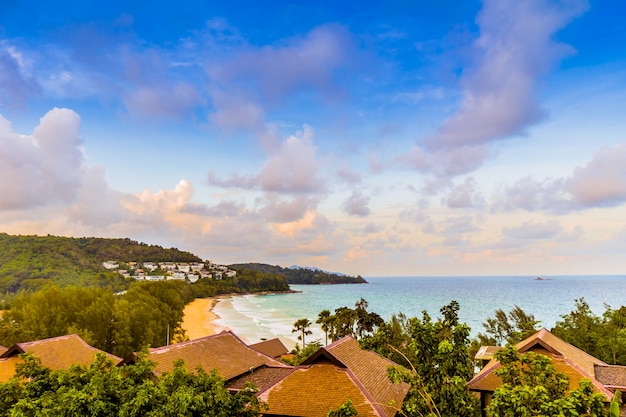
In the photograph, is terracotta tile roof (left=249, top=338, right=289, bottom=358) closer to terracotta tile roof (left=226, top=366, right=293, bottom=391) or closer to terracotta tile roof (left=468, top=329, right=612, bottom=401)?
terracotta tile roof (left=226, top=366, right=293, bottom=391)

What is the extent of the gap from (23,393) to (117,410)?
3545 millimetres

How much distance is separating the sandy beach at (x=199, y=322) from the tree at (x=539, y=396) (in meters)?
55.6

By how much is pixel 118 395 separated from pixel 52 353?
13.9 metres

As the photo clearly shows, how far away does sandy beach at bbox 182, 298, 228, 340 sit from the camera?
2677 inches

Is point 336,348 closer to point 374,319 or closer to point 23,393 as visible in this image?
point 23,393

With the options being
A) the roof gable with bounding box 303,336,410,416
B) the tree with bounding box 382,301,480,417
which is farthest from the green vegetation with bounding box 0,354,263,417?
the tree with bounding box 382,301,480,417

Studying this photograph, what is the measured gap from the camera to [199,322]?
3248 inches

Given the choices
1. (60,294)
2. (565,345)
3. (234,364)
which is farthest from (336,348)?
(60,294)

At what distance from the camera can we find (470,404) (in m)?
10.6

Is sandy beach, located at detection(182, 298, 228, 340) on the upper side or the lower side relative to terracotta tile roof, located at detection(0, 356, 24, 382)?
lower

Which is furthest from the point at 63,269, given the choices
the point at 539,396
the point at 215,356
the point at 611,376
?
the point at 539,396

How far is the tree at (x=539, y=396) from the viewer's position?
8.74 meters

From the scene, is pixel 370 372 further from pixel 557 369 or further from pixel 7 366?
pixel 7 366

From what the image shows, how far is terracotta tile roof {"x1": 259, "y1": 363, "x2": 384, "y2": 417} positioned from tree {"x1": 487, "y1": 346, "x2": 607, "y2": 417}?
19.1 feet
